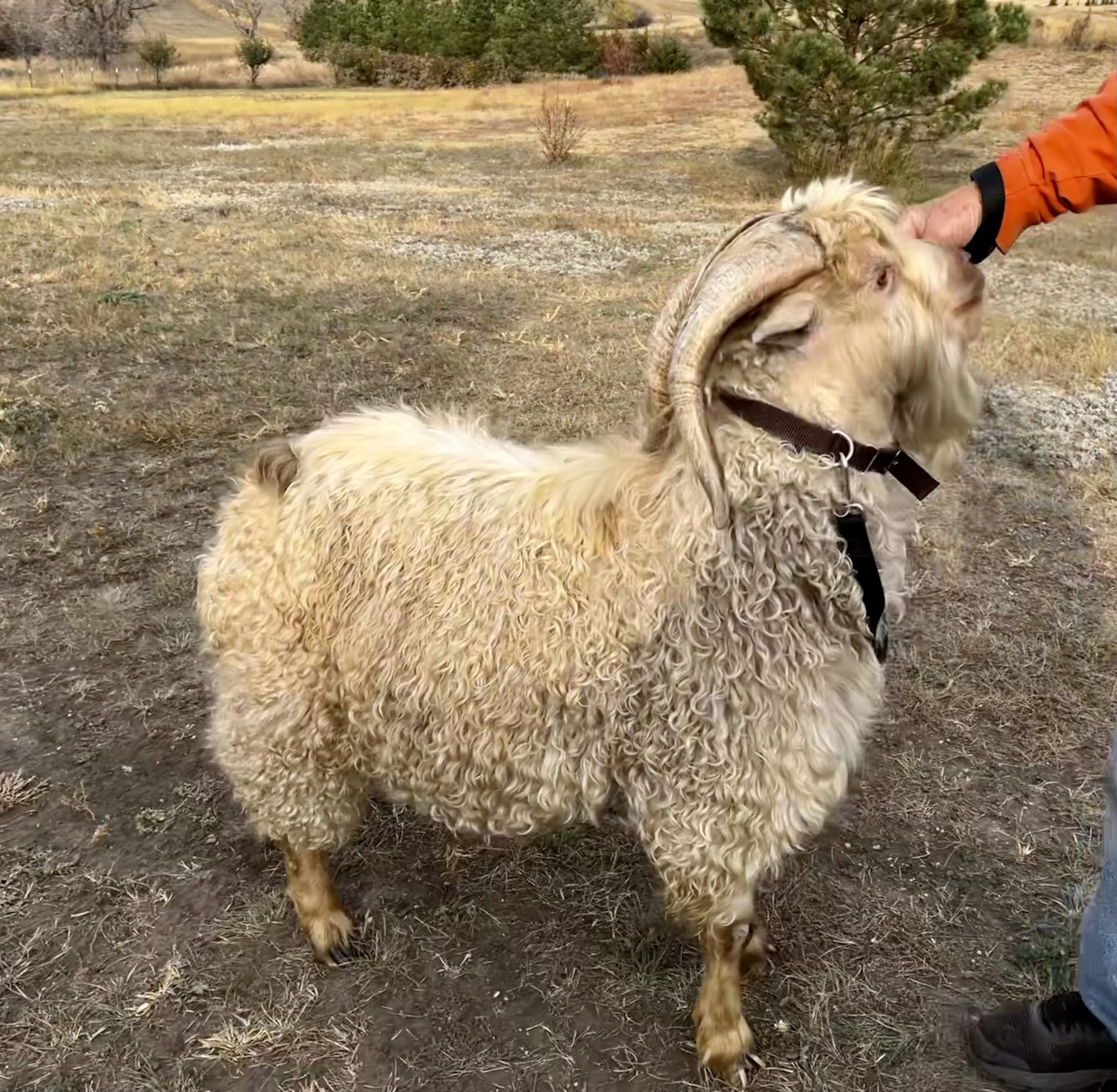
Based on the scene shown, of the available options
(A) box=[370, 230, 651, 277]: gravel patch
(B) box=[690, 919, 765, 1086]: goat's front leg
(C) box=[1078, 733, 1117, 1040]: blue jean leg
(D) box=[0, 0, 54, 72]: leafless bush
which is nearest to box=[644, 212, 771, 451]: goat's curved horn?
(C) box=[1078, 733, 1117, 1040]: blue jean leg

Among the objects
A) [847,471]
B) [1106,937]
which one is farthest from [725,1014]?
[847,471]

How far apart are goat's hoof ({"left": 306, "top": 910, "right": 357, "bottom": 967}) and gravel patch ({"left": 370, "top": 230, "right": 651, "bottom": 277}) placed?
8.22m

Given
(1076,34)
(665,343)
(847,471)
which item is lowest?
(847,471)

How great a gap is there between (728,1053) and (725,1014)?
0.10m

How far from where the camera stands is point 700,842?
7.76 feet

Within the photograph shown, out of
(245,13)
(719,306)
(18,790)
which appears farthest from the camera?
(245,13)

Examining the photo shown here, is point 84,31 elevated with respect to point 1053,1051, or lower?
elevated

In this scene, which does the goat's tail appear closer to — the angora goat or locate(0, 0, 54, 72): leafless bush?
the angora goat

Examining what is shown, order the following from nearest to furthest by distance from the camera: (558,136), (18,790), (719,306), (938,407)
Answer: (719,306), (938,407), (18,790), (558,136)

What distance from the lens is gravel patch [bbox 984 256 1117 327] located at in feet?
29.0

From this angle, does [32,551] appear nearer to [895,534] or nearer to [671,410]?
[671,410]

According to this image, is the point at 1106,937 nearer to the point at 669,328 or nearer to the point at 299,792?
the point at 669,328

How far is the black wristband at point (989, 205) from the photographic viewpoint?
7.80ft

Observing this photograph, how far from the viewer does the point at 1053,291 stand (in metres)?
9.79
